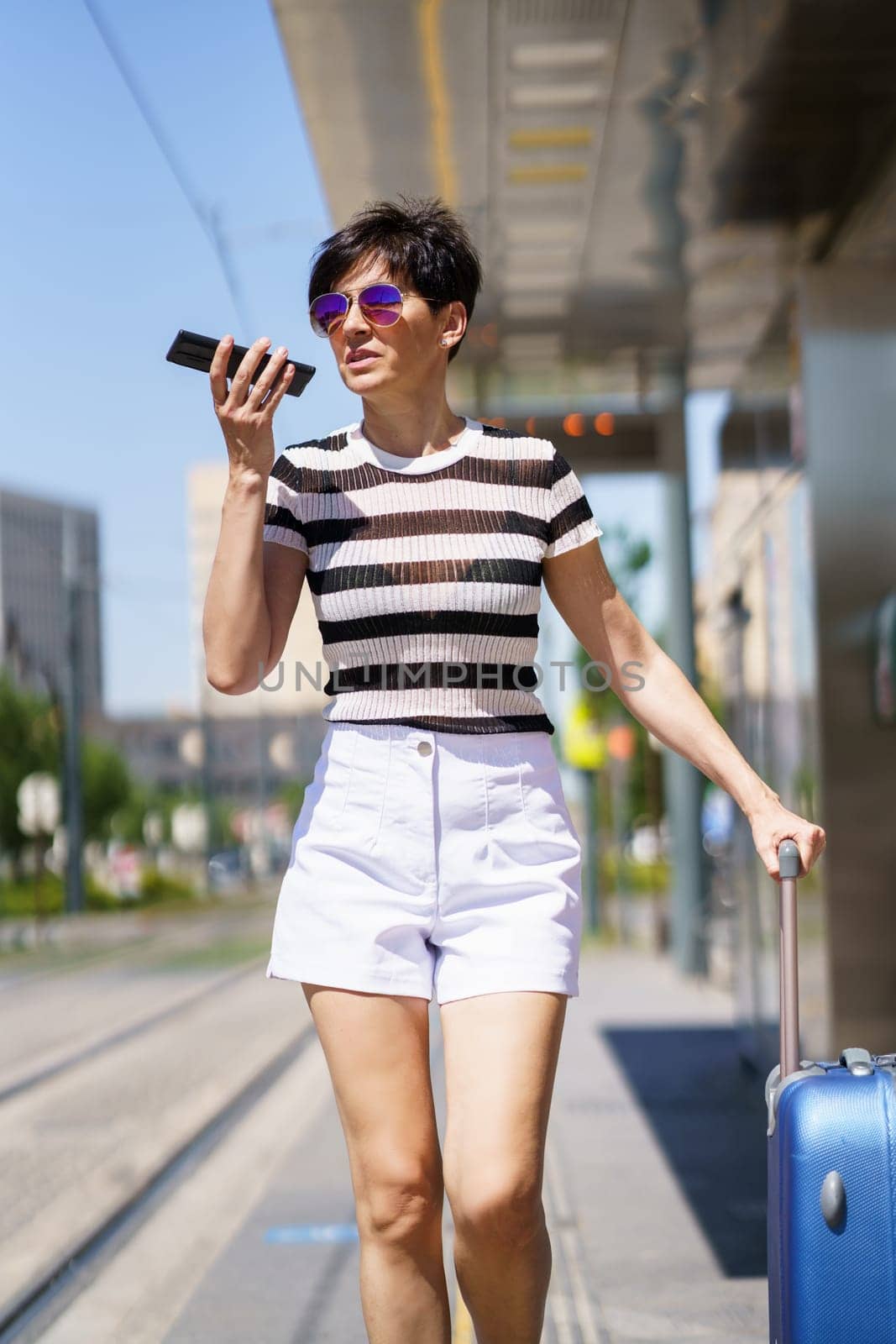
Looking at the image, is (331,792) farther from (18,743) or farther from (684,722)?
(18,743)

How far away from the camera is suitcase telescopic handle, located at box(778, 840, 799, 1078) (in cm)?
236

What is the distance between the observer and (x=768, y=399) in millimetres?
8797

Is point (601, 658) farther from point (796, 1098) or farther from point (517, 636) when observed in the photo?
point (796, 1098)

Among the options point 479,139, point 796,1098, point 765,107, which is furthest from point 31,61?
point 796,1098

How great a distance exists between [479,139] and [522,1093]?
497 centimetres

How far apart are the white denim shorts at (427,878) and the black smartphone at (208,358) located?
49 centimetres

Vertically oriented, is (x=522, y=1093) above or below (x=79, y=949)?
above

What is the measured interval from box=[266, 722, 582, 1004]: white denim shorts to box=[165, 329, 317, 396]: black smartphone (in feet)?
1.61

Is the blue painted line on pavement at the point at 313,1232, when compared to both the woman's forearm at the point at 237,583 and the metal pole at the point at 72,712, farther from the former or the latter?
the metal pole at the point at 72,712

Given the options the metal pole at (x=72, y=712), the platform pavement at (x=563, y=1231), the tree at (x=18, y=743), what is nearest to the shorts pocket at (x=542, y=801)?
the platform pavement at (x=563, y=1231)

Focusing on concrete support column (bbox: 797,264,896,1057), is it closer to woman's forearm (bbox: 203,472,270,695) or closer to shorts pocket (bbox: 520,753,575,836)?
shorts pocket (bbox: 520,753,575,836)

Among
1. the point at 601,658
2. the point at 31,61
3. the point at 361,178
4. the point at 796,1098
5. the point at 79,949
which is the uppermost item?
the point at 31,61

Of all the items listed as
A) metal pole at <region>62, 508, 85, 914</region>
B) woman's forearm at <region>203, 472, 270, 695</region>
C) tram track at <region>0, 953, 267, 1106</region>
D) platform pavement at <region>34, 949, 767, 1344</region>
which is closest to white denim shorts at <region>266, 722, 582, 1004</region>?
woman's forearm at <region>203, 472, 270, 695</region>

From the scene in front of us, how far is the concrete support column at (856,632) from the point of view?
24.4ft
